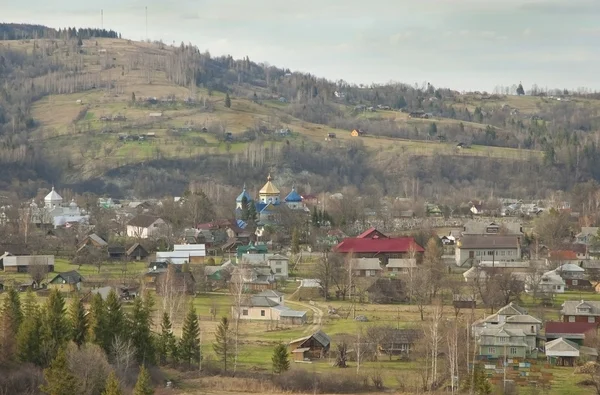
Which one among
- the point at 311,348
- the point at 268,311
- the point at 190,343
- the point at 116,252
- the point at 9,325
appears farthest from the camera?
the point at 116,252

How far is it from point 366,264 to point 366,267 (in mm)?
223

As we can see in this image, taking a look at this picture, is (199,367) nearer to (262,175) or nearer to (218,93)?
(262,175)

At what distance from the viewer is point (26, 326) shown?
29.5 metres

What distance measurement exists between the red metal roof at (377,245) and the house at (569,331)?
1619 cm

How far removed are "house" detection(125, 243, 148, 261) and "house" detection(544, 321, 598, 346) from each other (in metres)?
24.4

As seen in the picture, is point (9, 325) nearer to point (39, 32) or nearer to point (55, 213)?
point (55, 213)

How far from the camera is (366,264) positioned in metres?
49.0

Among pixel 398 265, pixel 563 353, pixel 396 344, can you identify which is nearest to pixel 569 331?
pixel 563 353

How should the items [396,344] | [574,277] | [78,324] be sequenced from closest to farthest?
[78,324], [396,344], [574,277]

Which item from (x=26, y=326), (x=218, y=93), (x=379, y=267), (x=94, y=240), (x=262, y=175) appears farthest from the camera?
(x=218, y=93)

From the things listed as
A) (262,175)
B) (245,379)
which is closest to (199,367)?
(245,379)

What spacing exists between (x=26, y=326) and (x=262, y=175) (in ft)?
204

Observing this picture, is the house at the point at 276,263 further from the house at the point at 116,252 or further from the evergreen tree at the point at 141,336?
the evergreen tree at the point at 141,336

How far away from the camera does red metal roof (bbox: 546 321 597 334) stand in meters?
35.2
